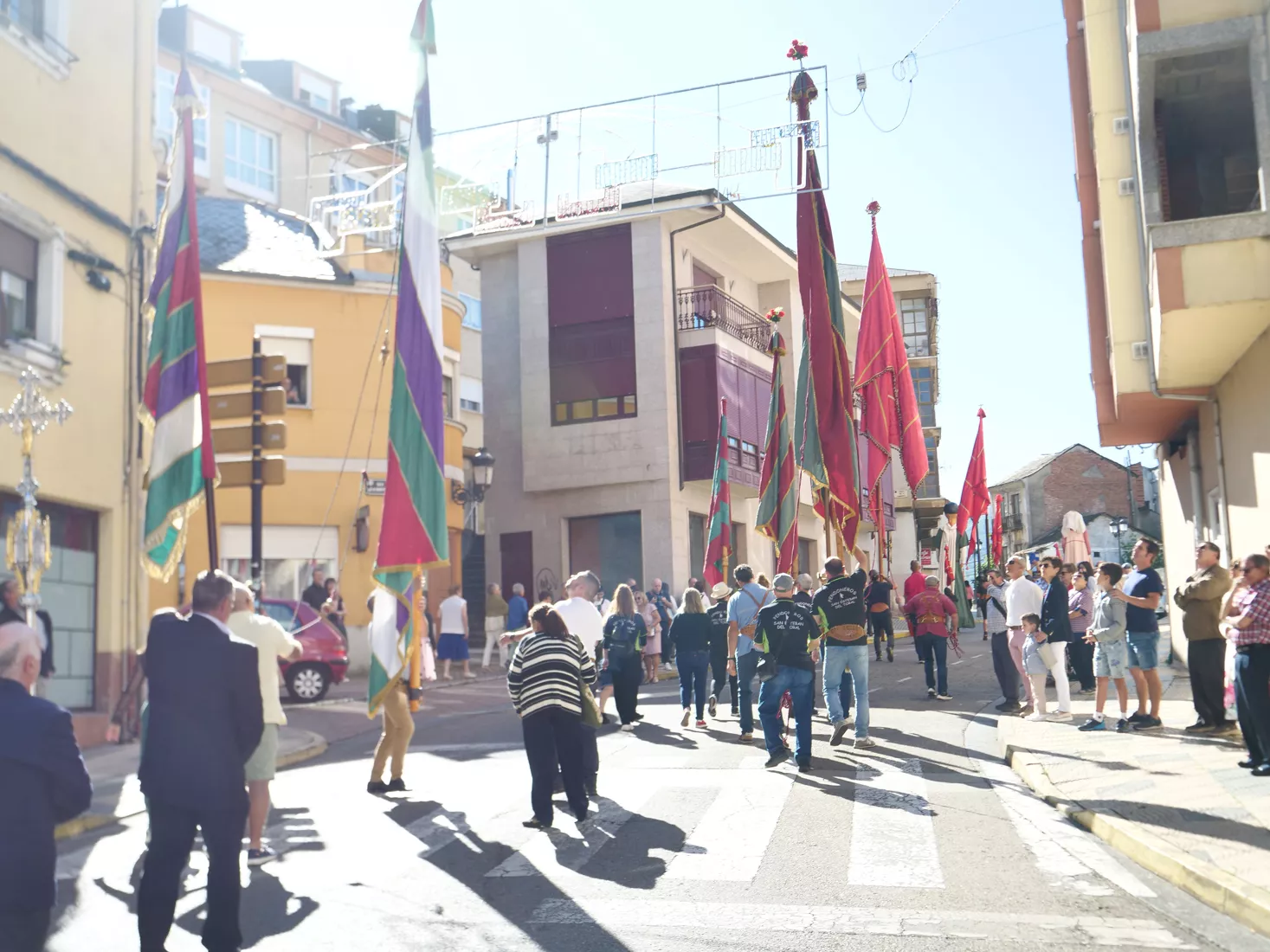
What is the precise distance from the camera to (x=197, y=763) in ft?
18.1

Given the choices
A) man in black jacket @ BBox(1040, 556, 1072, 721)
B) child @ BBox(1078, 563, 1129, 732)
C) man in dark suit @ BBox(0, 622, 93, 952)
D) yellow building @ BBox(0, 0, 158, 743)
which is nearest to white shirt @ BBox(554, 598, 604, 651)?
child @ BBox(1078, 563, 1129, 732)

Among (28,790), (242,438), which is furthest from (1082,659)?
(28,790)

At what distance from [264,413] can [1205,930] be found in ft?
32.5

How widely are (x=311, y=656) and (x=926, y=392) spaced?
160ft

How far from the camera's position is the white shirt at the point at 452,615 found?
882 inches

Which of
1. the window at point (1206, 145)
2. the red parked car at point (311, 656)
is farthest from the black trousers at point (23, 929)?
the red parked car at point (311, 656)

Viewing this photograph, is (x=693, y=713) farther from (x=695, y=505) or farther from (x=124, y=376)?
(x=695, y=505)

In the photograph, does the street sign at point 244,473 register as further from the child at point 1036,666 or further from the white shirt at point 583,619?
the child at point 1036,666

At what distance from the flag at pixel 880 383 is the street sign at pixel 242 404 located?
7.90 m

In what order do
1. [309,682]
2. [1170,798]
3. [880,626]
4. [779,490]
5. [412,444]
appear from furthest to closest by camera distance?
[880,626] < [309,682] < [779,490] < [412,444] < [1170,798]

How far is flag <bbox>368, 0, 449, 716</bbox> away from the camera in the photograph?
33.2ft

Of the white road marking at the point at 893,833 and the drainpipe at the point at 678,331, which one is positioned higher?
the drainpipe at the point at 678,331

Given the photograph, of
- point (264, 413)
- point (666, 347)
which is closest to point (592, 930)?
point (264, 413)

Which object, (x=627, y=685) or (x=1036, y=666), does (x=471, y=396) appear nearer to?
(x=627, y=685)
